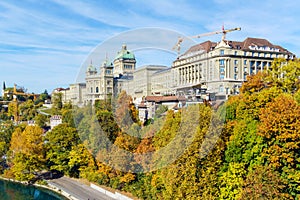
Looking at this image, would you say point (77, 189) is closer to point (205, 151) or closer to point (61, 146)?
point (61, 146)

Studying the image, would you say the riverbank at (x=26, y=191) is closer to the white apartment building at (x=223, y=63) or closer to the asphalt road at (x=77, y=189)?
the asphalt road at (x=77, y=189)

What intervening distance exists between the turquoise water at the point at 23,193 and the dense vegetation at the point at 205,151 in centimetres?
60

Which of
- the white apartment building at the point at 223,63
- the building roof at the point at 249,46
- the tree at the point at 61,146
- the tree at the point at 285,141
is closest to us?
the tree at the point at 285,141

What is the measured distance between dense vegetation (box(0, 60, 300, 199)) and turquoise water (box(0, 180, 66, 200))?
595 millimetres

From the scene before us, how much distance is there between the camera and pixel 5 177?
1942cm

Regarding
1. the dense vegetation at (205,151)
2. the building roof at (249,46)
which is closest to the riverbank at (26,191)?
the dense vegetation at (205,151)

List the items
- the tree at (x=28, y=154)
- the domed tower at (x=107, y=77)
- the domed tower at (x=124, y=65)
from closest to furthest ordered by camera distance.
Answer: the tree at (x=28, y=154) < the domed tower at (x=124, y=65) < the domed tower at (x=107, y=77)

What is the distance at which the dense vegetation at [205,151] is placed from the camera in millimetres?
9305

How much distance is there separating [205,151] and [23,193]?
34.0 ft

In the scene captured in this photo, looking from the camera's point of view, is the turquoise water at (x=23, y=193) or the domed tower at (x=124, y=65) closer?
the turquoise water at (x=23, y=193)

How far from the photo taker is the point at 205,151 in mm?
9867

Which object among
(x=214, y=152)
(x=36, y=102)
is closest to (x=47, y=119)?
(x=36, y=102)

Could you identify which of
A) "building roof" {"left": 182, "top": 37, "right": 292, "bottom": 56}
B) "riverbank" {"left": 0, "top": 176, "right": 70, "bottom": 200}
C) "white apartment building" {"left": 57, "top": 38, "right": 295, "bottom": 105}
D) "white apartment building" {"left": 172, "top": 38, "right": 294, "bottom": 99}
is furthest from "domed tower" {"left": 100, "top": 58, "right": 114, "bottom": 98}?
"riverbank" {"left": 0, "top": 176, "right": 70, "bottom": 200}

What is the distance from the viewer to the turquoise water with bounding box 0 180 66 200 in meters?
15.7
